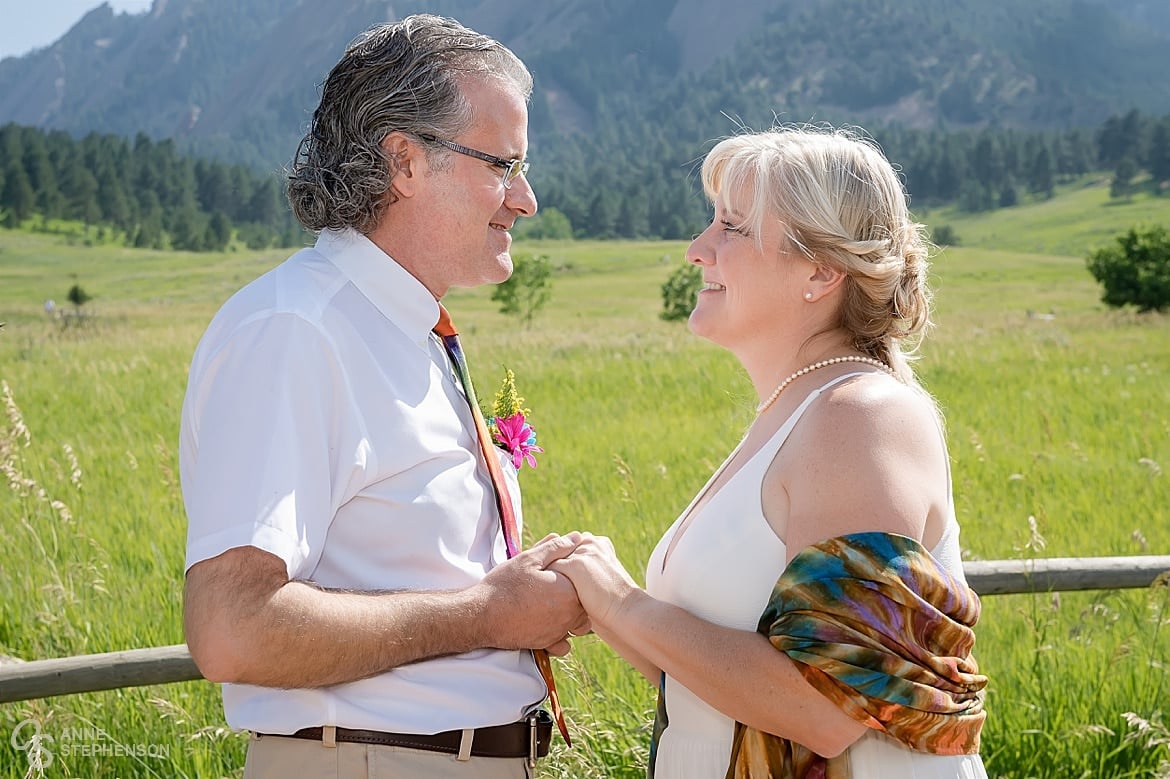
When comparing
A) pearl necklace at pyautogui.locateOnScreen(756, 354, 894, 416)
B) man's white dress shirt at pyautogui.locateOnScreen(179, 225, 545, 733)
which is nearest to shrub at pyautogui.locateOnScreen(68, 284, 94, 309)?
man's white dress shirt at pyautogui.locateOnScreen(179, 225, 545, 733)

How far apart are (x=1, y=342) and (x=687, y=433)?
12.2 m

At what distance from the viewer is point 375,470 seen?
219 centimetres

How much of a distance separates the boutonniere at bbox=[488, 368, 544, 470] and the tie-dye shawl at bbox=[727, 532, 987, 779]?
0.82 m

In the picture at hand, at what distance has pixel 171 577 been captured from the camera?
17.5ft

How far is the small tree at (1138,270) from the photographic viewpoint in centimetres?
3684

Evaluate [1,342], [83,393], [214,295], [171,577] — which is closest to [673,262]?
[214,295]

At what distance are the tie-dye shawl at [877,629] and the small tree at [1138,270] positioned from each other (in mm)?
38735

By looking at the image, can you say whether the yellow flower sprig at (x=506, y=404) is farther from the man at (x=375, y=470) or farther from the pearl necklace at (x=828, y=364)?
the pearl necklace at (x=828, y=364)

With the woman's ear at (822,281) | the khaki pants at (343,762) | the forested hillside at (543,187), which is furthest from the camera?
the forested hillside at (543,187)

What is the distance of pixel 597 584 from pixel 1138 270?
40163mm

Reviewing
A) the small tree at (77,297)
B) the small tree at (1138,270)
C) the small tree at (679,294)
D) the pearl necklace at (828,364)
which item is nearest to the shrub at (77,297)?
the small tree at (77,297)

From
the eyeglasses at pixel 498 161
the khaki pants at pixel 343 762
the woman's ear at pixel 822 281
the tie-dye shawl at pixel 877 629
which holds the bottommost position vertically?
the khaki pants at pixel 343 762

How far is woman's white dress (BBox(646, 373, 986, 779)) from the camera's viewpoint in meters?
2.27

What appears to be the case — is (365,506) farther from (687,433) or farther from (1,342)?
(1,342)
